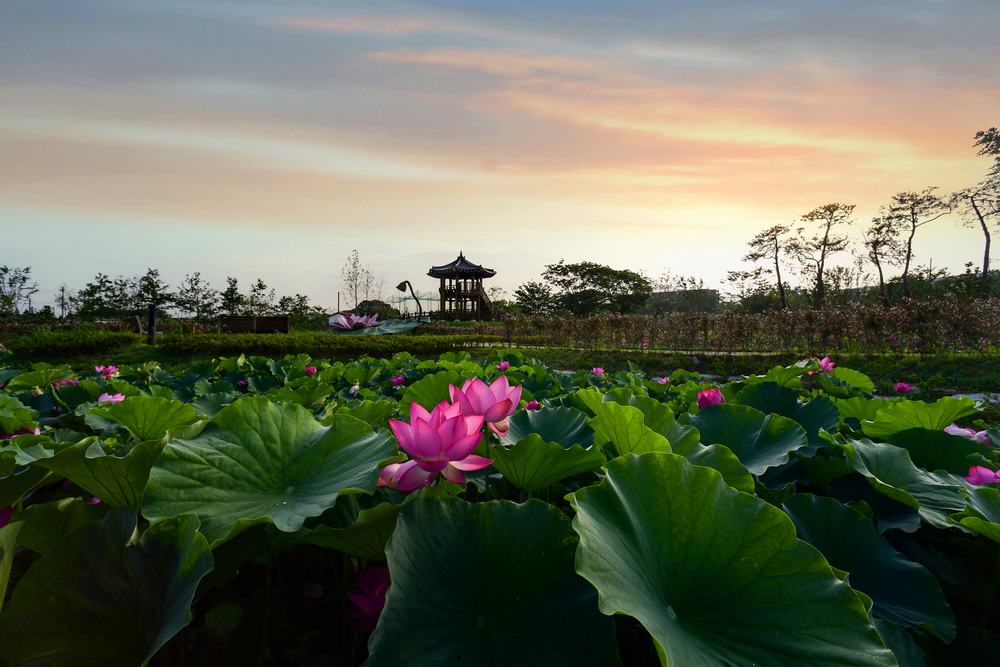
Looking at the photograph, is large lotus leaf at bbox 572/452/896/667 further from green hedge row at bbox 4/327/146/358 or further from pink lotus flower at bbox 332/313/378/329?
green hedge row at bbox 4/327/146/358

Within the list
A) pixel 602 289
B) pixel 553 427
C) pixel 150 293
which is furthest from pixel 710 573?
pixel 602 289

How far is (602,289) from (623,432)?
40.7 metres

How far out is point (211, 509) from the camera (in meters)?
0.60

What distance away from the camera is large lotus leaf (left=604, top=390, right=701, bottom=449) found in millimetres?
844

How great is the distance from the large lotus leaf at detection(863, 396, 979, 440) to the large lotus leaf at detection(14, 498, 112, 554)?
154cm

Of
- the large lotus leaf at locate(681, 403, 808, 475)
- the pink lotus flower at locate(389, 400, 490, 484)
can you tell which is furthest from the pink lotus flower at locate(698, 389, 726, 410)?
the pink lotus flower at locate(389, 400, 490, 484)

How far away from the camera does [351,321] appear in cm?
221

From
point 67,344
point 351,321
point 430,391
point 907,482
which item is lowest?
point 67,344

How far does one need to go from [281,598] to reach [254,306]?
28449mm

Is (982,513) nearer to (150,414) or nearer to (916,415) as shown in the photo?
(916,415)

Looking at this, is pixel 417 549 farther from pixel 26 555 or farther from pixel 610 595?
pixel 26 555

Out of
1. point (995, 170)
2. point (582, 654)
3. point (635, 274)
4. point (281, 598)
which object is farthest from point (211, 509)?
point (635, 274)

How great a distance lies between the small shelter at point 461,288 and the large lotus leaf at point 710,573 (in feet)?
101

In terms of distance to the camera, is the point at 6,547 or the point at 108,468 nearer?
the point at 6,547
